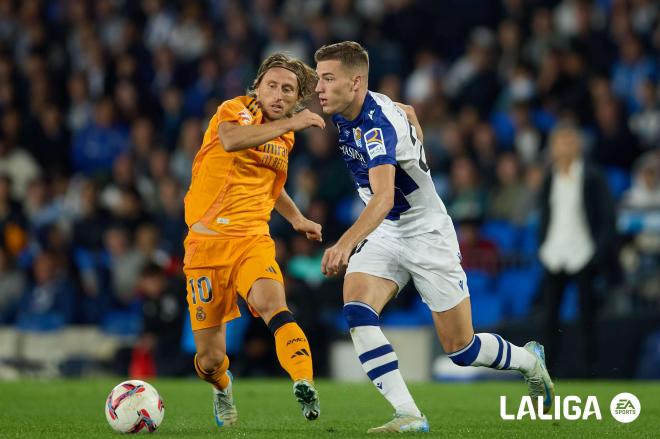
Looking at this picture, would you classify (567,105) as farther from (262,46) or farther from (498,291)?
(262,46)

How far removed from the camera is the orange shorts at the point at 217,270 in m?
7.27

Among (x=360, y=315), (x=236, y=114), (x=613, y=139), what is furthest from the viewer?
(x=613, y=139)

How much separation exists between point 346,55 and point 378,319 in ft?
4.93

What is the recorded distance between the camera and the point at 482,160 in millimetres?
14484

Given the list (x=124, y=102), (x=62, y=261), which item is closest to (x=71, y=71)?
(x=124, y=102)

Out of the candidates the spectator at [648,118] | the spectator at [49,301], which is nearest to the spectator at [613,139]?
the spectator at [648,118]

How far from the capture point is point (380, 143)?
258 inches

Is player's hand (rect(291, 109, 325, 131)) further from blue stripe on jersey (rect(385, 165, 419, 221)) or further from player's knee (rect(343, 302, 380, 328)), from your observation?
player's knee (rect(343, 302, 380, 328))

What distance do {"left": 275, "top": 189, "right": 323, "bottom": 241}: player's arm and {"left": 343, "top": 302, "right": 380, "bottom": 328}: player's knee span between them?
0.82m

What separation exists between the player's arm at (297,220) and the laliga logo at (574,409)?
1.71 metres

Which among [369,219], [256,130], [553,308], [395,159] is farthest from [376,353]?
[553,308]

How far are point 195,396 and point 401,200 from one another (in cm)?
366

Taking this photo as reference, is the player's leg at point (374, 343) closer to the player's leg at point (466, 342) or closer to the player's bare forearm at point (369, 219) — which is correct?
the player's leg at point (466, 342)

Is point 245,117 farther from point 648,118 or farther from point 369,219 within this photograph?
point 648,118
